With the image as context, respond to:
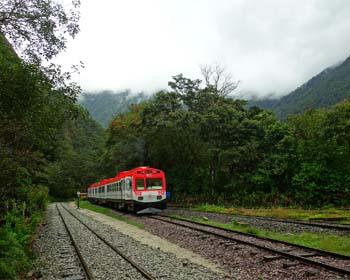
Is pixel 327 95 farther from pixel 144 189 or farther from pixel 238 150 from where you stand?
pixel 144 189

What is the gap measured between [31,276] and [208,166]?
87.0 ft

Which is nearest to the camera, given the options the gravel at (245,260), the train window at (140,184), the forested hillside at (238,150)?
the gravel at (245,260)

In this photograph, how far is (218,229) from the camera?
544 inches

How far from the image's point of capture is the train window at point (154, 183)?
73.8 feet

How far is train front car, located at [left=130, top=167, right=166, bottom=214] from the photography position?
2214 cm

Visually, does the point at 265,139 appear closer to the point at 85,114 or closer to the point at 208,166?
the point at 208,166

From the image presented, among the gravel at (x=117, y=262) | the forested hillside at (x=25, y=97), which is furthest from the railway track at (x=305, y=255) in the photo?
the forested hillside at (x=25, y=97)

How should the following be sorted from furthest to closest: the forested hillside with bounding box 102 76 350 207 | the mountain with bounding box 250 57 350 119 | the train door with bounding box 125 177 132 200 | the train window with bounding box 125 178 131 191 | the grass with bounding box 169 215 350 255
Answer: the mountain with bounding box 250 57 350 119
the forested hillside with bounding box 102 76 350 207
the train window with bounding box 125 178 131 191
the train door with bounding box 125 177 132 200
the grass with bounding box 169 215 350 255

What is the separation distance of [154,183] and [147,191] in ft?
2.33

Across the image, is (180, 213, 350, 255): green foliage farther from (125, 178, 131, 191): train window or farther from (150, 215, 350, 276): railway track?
(125, 178, 131, 191): train window

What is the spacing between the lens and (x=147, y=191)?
22.4 m

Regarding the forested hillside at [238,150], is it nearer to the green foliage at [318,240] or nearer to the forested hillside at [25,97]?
the green foliage at [318,240]

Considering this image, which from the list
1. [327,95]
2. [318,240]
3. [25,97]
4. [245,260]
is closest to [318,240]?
[318,240]

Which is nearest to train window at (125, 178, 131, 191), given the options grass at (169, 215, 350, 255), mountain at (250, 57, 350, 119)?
grass at (169, 215, 350, 255)
